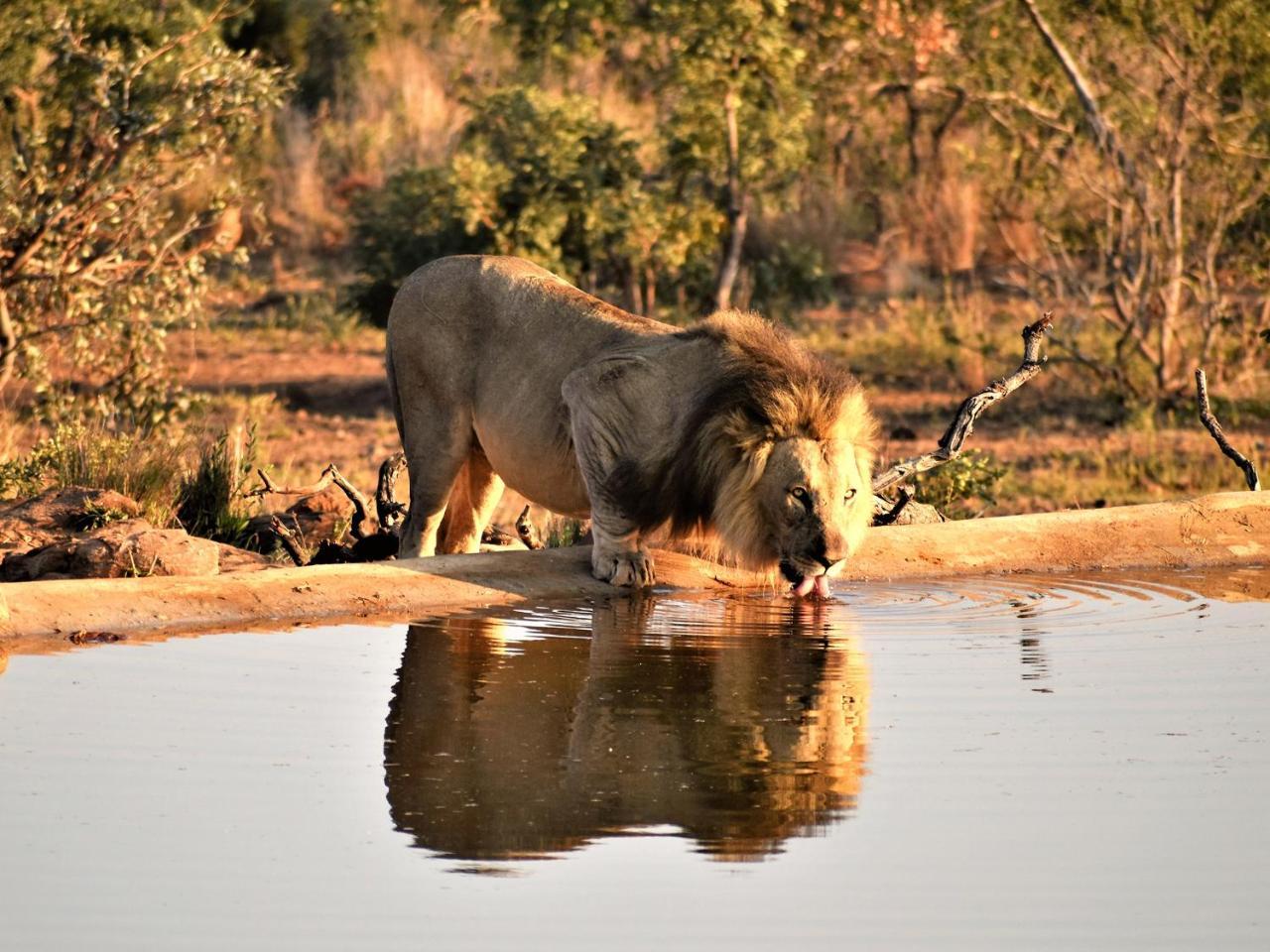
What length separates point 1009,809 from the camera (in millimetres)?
4914

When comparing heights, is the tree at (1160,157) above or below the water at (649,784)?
above

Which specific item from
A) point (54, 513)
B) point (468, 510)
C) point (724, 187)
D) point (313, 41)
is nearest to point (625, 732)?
point (468, 510)

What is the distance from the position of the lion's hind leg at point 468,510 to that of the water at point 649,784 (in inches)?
75.8

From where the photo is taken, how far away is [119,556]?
7.80 m

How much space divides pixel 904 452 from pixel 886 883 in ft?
33.0

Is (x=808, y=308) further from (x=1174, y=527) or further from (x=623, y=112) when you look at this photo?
(x=1174, y=527)

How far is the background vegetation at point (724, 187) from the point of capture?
1384cm

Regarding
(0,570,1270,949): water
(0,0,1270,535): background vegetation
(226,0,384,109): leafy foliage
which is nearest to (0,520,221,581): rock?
(0,570,1270,949): water

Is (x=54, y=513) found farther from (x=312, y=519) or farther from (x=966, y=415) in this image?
(x=966, y=415)

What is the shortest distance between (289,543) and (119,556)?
1363mm

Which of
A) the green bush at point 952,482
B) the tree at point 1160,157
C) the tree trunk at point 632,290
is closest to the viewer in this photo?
the green bush at point 952,482

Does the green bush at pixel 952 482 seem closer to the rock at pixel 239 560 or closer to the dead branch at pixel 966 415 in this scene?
the dead branch at pixel 966 415

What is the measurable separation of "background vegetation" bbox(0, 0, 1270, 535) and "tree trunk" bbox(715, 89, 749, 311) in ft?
0.11

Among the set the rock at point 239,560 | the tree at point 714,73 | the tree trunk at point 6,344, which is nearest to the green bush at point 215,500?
the rock at point 239,560
